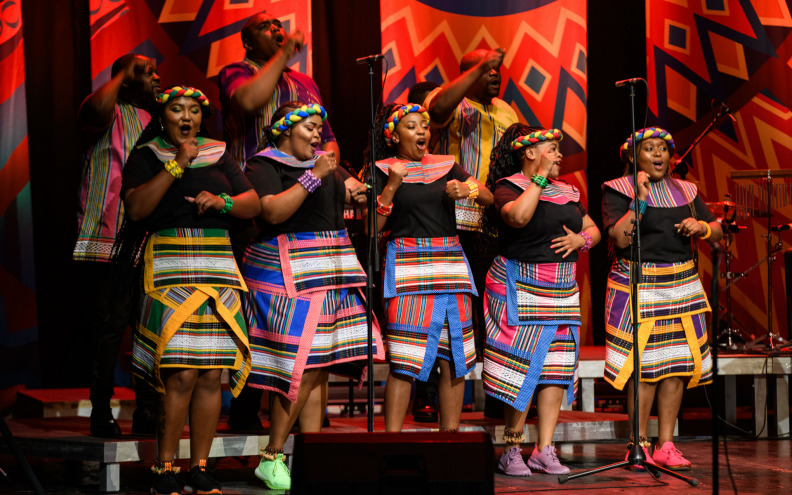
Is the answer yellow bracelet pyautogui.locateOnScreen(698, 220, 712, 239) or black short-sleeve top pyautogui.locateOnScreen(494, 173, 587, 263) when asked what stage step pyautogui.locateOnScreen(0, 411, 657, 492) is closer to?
black short-sleeve top pyautogui.locateOnScreen(494, 173, 587, 263)

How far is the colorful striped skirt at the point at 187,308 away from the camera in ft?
12.2

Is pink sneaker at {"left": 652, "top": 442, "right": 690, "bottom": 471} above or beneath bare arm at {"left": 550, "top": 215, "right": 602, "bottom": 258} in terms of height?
beneath

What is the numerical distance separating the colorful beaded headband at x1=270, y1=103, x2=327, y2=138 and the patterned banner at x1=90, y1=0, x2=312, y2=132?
2.10m

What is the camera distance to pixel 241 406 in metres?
4.59

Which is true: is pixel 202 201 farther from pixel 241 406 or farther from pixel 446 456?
pixel 446 456

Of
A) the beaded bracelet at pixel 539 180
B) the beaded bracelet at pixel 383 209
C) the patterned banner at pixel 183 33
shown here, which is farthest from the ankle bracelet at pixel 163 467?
the patterned banner at pixel 183 33

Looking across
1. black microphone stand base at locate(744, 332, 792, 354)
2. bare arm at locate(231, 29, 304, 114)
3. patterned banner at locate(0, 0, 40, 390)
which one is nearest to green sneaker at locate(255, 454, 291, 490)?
bare arm at locate(231, 29, 304, 114)

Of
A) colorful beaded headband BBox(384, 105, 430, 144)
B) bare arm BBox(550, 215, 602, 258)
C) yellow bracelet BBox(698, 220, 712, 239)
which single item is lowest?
bare arm BBox(550, 215, 602, 258)

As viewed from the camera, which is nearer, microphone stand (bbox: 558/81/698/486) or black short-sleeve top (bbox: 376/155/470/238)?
microphone stand (bbox: 558/81/698/486)

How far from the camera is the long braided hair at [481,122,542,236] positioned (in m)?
4.79

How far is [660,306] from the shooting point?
470 centimetres

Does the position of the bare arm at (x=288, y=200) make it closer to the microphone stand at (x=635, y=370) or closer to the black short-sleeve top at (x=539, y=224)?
the black short-sleeve top at (x=539, y=224)

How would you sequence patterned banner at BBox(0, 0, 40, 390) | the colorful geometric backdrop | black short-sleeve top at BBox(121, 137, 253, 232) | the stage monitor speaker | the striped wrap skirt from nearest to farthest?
the stage monitor speaker < black short-sleeve top at BBox(121, 137, 253, 232) < the striped wrap skirt < patterned banner at BBox(0, 0, 40, 390) < the colorful geometric backdrop

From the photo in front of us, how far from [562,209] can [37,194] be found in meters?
3.33
